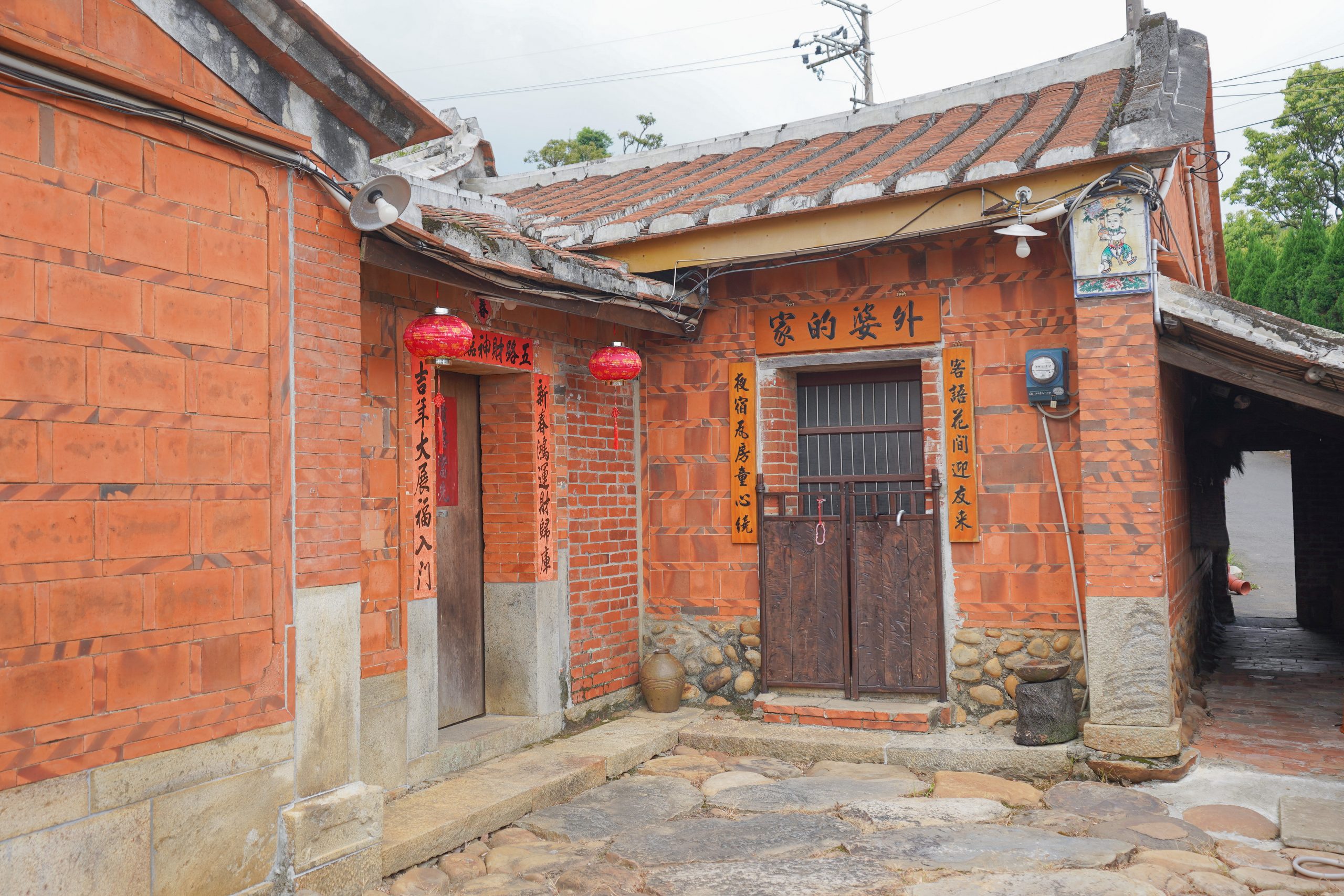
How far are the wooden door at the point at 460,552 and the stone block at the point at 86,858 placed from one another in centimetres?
273

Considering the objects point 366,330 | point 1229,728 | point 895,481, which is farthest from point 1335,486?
point 366,330

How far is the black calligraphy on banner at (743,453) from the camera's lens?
300 inches

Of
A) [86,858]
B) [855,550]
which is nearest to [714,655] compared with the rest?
[855,550]

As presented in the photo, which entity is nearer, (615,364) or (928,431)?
(615,364)

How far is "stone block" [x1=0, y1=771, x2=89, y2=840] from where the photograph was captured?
3.27 metres

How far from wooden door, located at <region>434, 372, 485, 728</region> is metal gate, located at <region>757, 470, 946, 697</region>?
213 cm

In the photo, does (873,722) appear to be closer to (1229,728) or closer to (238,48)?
(1229,728)

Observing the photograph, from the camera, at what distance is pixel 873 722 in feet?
22.5

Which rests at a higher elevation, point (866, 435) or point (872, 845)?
point (866, 435)

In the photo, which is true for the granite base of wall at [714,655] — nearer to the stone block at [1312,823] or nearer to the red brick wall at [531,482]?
the red brick wall at [531,482]

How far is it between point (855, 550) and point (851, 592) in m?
0.31

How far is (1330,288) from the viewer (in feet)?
57.9

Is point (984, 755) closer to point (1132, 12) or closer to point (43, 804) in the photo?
point (43, 804)

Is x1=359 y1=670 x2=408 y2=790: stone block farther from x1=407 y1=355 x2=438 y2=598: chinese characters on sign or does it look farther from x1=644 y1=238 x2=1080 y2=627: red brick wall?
x1=644 y1=238 x2=1080 y2=627: red brick wall
